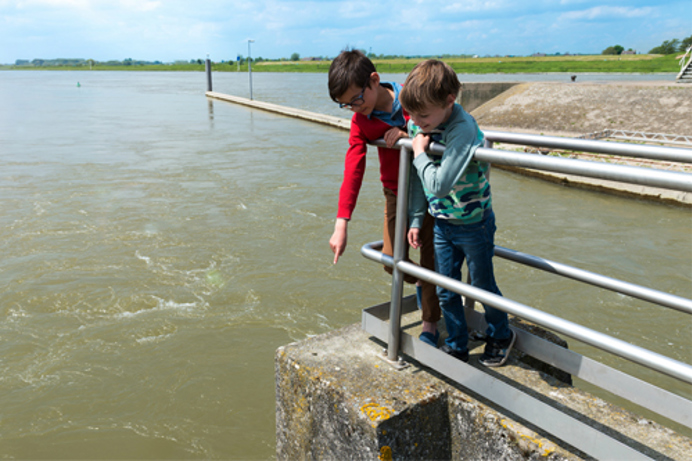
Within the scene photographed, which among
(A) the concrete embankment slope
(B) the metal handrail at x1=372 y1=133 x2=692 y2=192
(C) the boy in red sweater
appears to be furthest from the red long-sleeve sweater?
(A) the concrete embankment slope

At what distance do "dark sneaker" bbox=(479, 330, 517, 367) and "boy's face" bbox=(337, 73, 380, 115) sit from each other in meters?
1.11

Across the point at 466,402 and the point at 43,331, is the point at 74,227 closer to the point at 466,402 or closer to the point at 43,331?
the point at 43,331

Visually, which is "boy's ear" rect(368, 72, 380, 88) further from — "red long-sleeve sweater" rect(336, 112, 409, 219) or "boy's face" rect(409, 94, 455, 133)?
"boy's face" rect(409, 94, 455, 133)

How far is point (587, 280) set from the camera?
6.41 ft

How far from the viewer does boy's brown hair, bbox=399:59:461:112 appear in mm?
1811

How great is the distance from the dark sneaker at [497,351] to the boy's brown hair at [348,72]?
3.94 ft

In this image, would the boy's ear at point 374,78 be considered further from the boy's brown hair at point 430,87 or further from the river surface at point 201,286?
the river surface at point 201,286

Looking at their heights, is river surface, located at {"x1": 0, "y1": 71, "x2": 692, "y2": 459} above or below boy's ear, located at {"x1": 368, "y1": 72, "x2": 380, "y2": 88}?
below

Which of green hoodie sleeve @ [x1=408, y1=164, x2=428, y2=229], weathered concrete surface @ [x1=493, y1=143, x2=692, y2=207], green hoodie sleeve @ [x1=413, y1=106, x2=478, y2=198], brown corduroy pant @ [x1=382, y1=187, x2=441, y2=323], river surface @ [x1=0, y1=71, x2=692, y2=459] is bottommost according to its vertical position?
river surface @ [x1=0, y1=71, x2=692, y2=459]

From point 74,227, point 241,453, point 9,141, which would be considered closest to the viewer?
point 241,453

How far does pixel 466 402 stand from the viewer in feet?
6.30

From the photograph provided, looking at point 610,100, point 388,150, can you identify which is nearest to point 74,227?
point 388,150

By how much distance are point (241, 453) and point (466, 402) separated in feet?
7.40

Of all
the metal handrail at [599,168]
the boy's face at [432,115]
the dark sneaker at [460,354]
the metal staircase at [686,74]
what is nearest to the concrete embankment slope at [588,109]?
the metal staircase at [686,74]
